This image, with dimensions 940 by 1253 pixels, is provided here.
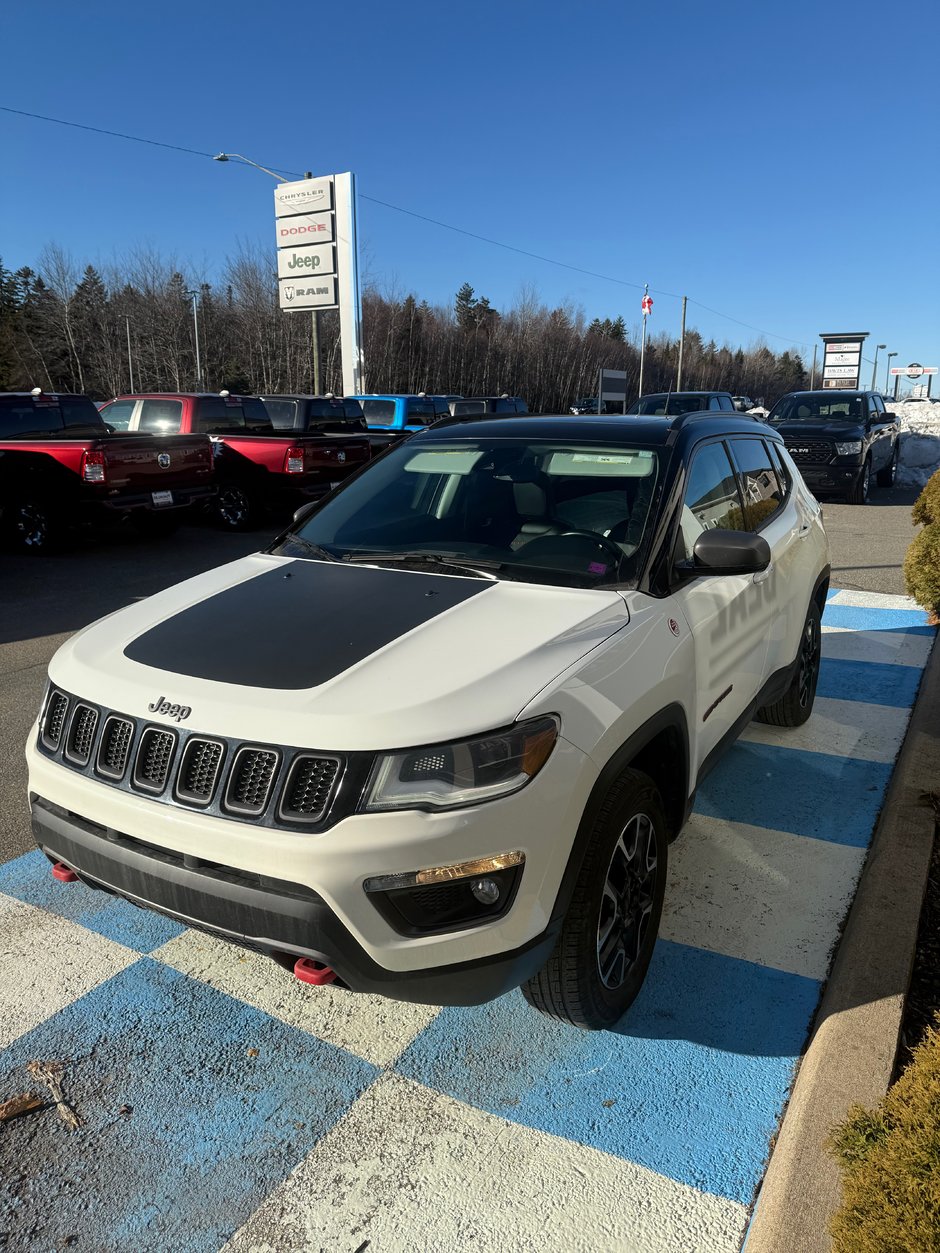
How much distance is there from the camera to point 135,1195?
2092 mm

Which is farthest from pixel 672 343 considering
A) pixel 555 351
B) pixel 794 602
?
pixel 794 602

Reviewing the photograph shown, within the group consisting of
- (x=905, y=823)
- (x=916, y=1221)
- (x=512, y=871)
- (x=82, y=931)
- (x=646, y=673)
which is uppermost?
(x=646, y=673)

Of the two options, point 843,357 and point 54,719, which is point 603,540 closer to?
point 54,719

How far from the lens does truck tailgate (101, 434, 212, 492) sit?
33.1 ft

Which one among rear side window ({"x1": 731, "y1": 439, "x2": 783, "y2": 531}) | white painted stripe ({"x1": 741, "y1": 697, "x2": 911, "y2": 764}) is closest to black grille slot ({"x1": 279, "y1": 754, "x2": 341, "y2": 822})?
rear side window ({"x1": 731, "y1": 439, "x2": 783, "y2": 531})

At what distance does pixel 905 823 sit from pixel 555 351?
65.5 meters

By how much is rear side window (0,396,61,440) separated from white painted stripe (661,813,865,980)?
32.1 feet

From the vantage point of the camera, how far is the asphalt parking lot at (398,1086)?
2.03 m

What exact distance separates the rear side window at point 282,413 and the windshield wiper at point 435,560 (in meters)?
11.4

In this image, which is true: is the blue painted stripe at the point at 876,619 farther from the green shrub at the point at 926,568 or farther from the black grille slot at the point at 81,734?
the black grille slot at the point at 81,734

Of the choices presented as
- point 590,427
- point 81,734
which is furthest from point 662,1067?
point 590,427

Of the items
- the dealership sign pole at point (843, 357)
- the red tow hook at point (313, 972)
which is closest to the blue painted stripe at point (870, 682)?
the red tow hook at point (313, 972)

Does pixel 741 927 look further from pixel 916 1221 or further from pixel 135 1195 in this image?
pixel 135 1195

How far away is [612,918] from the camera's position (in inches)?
98.8
